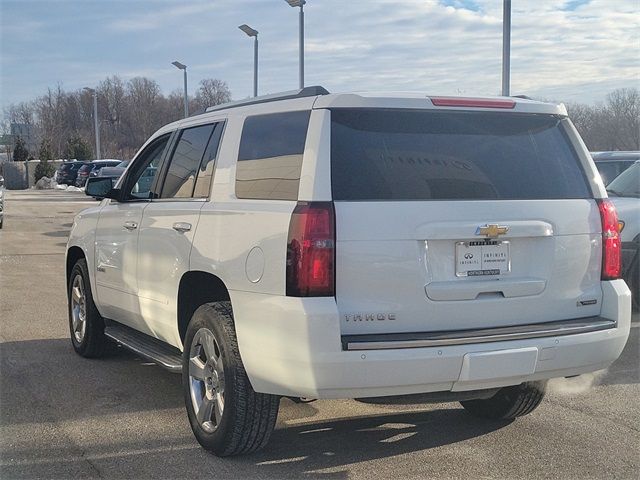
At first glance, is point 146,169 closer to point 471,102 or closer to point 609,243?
point 471,102

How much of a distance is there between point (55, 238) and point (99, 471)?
14.9 meters

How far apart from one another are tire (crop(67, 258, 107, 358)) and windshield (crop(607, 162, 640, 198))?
633 cm

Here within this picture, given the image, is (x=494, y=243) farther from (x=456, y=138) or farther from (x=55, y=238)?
(x=55, y=238)

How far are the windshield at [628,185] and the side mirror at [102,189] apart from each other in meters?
6.21

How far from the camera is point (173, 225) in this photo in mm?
4992

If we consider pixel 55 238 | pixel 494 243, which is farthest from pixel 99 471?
pixel 55 238

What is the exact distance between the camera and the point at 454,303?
3947 millimetres

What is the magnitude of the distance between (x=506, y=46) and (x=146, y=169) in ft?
29.6

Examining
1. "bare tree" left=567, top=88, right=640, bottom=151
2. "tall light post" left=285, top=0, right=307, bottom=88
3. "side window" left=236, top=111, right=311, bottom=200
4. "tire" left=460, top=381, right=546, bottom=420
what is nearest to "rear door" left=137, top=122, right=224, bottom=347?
"side window" left=236, top=111, right=311, bottom=200

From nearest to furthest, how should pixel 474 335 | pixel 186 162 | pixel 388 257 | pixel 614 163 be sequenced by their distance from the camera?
pixel 388 257, pixel 474 335, pixel 186 162, pixel 614 163

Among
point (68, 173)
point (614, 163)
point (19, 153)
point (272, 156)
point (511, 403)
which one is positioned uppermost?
point (19, 153)

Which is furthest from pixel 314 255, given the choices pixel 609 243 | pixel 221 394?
pixel 609 243

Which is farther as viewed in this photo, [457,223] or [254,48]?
[254,48]

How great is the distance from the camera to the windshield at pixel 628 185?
9.34 m
